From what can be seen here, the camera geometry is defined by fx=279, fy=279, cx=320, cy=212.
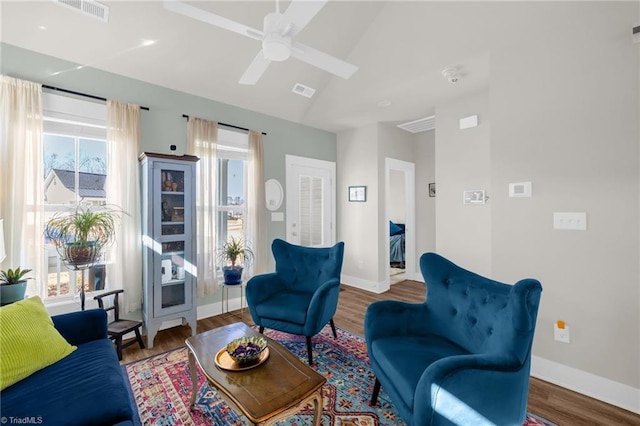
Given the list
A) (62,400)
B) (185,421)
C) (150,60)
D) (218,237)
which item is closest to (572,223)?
(185,421)

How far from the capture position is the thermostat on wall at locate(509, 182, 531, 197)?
2.28 metres

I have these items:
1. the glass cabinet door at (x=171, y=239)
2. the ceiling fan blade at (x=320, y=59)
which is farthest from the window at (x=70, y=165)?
the ceiling fan blade at (x=320, y=59)

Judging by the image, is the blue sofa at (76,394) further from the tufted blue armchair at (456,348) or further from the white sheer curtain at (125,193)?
the tufted blue armchair at (456,348)

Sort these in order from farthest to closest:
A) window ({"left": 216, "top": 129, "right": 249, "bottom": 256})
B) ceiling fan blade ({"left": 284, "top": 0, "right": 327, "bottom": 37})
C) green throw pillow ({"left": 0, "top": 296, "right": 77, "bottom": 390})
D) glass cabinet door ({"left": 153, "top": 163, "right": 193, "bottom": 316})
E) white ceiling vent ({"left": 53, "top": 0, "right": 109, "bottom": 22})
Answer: window ({"left": 216, "top": 129, "right": 249, "bottom": 256}) < glass cabinet door ({"left": 153, "top": 163, "right": 193, "bottom": 316}) < white ceiling vent ({"left": 53, "top": 0, "right": 109, "bottom": 22}) < ceiling fan blade ({"left": 284, "top": 0, "right": 327, "bottom": 37}) < green throw pillow ({"left": 0, "top": 296, "right": 77, "bottom": 390})

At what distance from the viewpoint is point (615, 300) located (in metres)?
1.92

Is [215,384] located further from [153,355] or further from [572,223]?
[572,223]

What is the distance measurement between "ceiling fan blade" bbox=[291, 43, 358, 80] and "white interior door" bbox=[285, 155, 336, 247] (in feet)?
7.58

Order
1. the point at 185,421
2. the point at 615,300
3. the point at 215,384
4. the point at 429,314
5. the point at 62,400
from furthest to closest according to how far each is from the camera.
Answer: the point at 429,314, the point at 615,300, the point at 185,421, the point at 215,384, the point at 62,400

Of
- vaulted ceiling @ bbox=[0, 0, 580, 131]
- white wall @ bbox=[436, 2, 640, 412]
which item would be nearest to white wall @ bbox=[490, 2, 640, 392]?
white wall @ bbox=[436, 2, 640, 412]

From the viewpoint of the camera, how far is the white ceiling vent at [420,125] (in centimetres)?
430

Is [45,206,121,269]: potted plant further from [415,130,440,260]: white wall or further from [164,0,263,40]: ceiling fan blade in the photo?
[415,130,440,260]: white wall

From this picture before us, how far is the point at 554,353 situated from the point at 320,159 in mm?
3778

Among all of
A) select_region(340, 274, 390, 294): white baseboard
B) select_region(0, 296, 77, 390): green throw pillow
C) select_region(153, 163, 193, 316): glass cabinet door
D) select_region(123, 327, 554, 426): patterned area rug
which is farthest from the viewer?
select_region(340, 274, 390, 294): white baseboard

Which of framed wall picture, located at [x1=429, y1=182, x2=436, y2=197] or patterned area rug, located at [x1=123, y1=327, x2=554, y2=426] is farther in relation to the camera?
framed wall picture, located at [x1=429, y1=182, x2=436, y2=197]
